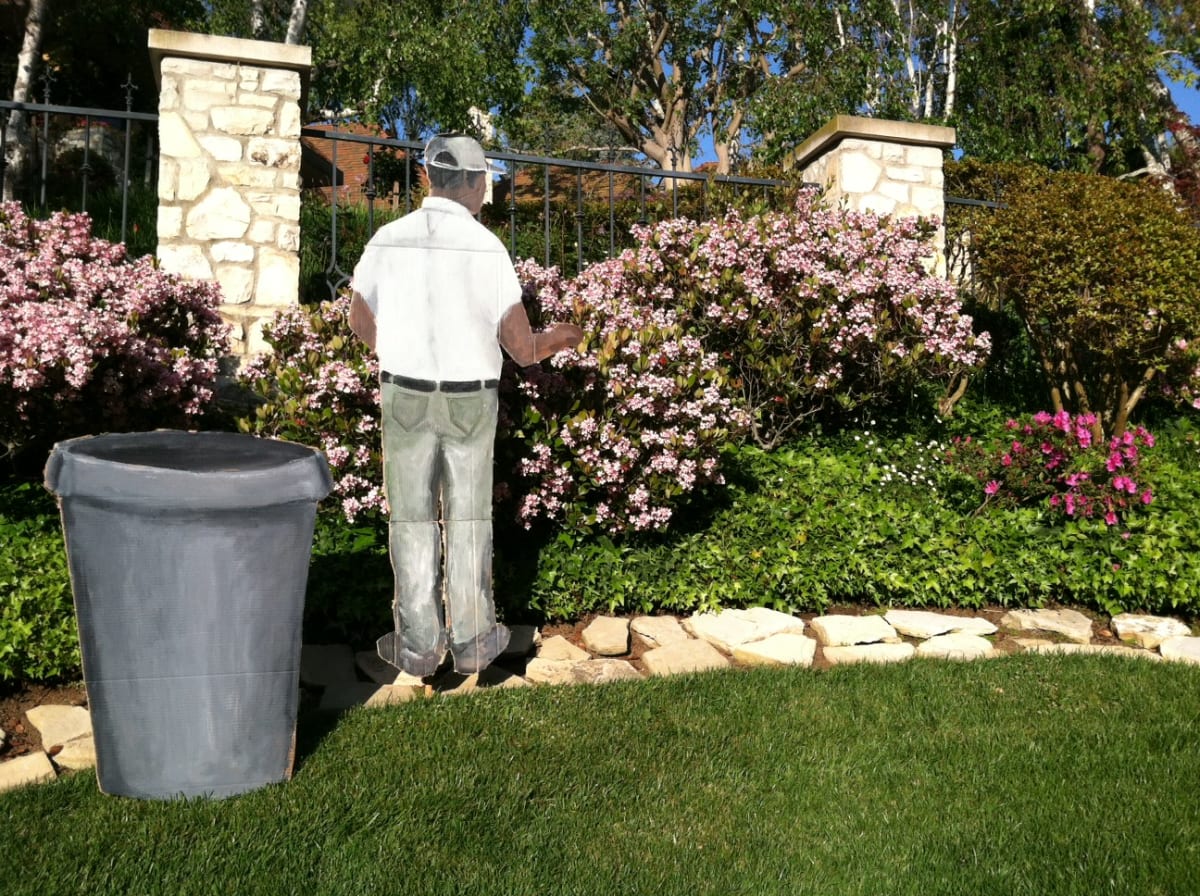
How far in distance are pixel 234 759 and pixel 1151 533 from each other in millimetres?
4616

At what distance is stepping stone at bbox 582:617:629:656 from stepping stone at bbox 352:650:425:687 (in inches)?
32.8

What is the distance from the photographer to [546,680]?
4148 millimetres

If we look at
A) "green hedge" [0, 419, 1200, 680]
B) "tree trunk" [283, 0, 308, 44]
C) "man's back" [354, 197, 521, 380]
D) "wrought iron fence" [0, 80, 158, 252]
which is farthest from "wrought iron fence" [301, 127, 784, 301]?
"wrought iron fence" [0, 80, 158, 252]

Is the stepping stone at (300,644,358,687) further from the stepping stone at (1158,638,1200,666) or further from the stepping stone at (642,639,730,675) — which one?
the stepping stone at (1158,638,1200,666)

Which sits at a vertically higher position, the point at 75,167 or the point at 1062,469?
the point at 75,167

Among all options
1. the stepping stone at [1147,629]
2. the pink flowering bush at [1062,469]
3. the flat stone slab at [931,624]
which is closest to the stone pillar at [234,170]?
the flat stone slab at [931,624]

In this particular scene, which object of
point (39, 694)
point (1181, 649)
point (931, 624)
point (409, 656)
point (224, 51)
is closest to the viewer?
point (409, 656)

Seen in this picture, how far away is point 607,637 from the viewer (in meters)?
4.49

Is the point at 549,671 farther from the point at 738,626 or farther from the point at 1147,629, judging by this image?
the point at 1147,629

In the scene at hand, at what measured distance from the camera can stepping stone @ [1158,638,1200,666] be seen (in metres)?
4.56

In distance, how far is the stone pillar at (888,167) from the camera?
7316mm

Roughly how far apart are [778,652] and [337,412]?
2.21 meters

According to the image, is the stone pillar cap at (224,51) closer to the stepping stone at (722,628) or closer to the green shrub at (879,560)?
the green shrub at (879,560)

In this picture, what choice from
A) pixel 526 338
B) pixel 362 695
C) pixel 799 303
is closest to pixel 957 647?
pixel 799 303
